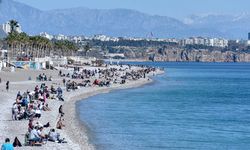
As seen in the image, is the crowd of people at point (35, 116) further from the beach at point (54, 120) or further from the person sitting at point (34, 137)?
the beach at point (54, 120)

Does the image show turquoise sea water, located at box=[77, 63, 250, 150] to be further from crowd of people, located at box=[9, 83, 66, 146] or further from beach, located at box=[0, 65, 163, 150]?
crowd of people, located at box=[9, 83, 66, 146]

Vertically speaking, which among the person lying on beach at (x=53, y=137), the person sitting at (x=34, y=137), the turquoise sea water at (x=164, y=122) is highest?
the person sitting at (x=34, y=137)

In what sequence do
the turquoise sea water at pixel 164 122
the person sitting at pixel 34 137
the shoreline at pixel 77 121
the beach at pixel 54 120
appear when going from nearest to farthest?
the person sitting at pixel 34 137 < the beach at pixel 54 120 < the shoreline at pixel 77 121 < the turquoise sea water at pixel 164 122

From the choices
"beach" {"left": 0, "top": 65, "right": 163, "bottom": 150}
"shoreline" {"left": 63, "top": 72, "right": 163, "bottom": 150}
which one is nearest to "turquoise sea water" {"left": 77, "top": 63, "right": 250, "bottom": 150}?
"shoreline" {"left": 63, "top": 72, "right": 163, "bottom": 150}

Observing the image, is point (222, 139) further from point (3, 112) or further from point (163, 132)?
point (3, 112)

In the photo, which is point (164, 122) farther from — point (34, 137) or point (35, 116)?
point (34, 137)

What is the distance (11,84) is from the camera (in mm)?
59938

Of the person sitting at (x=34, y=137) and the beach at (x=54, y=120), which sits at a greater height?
the person sitting at (x=34, y=137)

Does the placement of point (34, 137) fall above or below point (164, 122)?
above

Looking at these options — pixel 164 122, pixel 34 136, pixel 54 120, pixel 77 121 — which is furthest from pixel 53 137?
pixel 164 122

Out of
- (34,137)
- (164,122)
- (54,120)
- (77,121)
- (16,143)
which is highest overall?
(34,137)

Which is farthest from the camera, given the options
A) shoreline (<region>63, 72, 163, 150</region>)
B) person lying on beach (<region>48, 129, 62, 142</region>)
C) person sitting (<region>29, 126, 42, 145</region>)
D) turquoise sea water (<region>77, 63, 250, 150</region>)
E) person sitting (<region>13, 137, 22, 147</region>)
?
turquoise sea water (<region>77, 63, 250, 150</region>)

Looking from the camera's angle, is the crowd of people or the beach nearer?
the crowd of people

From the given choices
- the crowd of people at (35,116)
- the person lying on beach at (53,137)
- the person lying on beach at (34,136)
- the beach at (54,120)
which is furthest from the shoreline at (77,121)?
the person lying on beach at (34,136)
